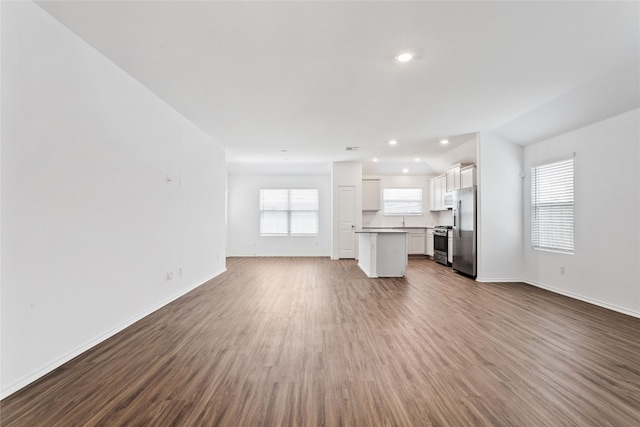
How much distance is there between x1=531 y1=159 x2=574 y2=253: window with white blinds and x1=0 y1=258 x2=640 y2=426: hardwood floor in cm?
116

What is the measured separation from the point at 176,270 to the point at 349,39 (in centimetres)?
394

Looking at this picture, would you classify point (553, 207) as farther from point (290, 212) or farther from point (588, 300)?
point (290, 212)

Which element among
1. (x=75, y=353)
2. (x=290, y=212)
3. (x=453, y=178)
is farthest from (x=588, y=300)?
(x=290, y=212)

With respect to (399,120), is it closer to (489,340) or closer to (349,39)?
(349,39)

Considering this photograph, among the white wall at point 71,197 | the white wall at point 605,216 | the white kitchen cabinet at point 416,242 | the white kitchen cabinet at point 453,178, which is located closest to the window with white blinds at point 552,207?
the white wall at point 605,216

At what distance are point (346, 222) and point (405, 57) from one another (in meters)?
6.11

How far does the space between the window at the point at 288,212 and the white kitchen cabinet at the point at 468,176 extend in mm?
4500

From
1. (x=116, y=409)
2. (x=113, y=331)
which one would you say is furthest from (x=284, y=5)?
(x=113, y=331)

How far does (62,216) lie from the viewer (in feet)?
8.06

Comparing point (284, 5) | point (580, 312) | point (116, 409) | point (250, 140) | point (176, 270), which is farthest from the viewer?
point (250, 140)

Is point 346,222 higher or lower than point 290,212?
lower

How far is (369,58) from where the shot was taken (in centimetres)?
293

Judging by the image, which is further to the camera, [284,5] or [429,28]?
[429,28]

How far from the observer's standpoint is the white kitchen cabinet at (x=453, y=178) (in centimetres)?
689
